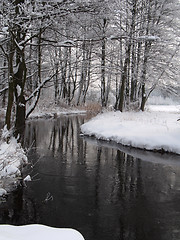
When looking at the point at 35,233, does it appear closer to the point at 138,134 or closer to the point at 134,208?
the point at 134,208

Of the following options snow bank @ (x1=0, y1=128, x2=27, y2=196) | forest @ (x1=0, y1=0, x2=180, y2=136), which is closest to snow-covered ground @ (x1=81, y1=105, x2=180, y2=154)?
forest @ (x1=0, y1=0, x2=180, y2=136)

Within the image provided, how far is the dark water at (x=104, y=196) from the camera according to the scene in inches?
183

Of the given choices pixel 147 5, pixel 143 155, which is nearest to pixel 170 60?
pixel 147 5

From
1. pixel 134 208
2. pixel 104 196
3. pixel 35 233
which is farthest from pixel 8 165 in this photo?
pixel 35 233

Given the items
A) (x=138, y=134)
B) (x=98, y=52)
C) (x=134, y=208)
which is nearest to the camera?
(x=134, y=208)

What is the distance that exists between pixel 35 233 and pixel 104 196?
144 inches

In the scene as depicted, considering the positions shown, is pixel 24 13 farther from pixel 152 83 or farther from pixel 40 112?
pixel 40 112

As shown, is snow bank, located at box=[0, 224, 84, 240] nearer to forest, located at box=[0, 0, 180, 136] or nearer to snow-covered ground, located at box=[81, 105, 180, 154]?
forest, located at box=[0, 0, 180, 136]

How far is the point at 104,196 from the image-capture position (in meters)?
5.95

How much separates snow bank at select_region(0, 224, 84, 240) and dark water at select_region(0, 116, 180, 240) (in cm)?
194

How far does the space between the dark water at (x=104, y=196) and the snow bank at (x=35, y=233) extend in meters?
1.94

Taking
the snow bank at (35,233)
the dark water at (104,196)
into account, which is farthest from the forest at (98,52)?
the snow bank at (35,233)

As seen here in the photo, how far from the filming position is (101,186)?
6543 millimetres

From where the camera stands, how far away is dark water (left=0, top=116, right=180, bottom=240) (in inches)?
183
